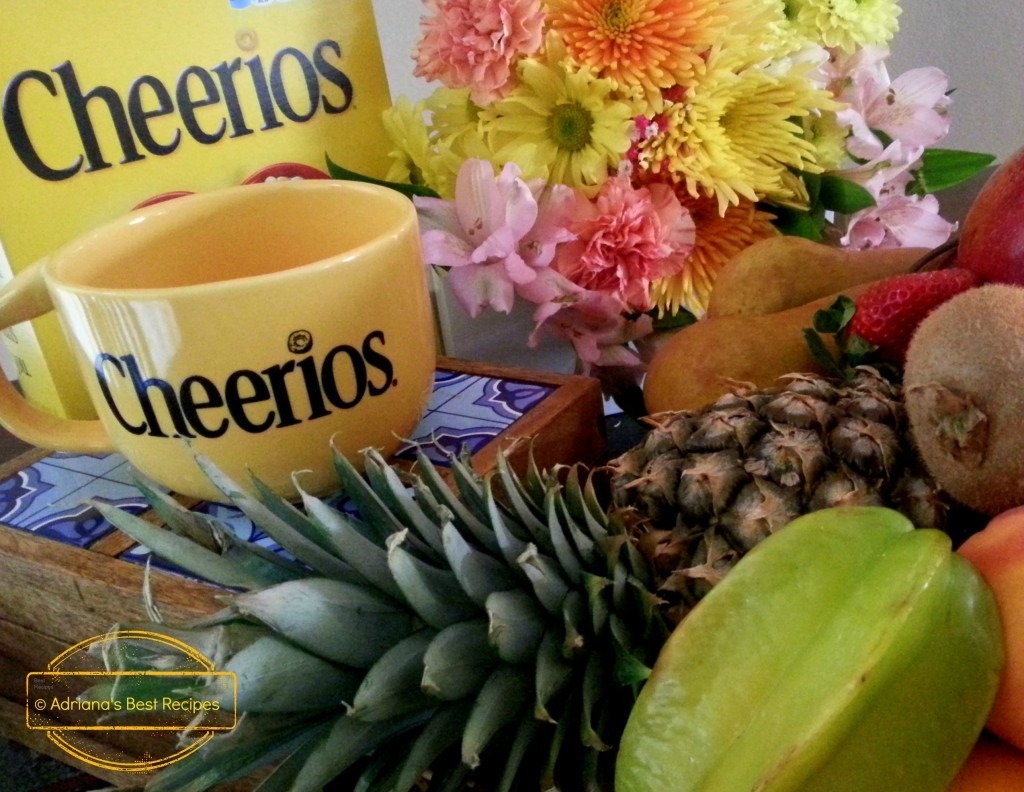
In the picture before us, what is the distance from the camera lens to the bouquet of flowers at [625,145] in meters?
0.49

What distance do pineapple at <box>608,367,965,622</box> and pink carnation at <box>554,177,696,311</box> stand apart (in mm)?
133

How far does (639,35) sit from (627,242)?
0.12 meters

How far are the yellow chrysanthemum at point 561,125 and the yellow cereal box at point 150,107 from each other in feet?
0.38

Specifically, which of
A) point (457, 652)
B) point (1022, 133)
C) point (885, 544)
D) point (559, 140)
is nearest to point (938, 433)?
point (885, 544)

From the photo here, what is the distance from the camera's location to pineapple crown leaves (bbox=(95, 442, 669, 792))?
11.4 inches

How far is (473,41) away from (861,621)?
1.29 feet

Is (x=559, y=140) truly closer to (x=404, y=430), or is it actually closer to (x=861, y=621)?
(x=404, y=430)

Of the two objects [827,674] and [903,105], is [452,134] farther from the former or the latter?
[827,674]

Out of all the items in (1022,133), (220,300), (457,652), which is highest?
(220,300)

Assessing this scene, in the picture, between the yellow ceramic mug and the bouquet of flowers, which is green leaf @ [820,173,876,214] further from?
the yellow ceramic mug

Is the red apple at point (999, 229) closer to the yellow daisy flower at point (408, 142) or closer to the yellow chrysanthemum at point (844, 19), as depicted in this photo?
the yellow chrysanthemum at point (844, 19)

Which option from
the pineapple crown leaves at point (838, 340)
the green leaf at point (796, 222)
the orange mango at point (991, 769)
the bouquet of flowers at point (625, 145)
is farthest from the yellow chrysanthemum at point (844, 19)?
the orange mango at point (991, 769)

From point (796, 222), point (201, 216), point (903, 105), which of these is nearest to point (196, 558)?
point (201, 216)

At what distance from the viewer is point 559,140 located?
519 mm
